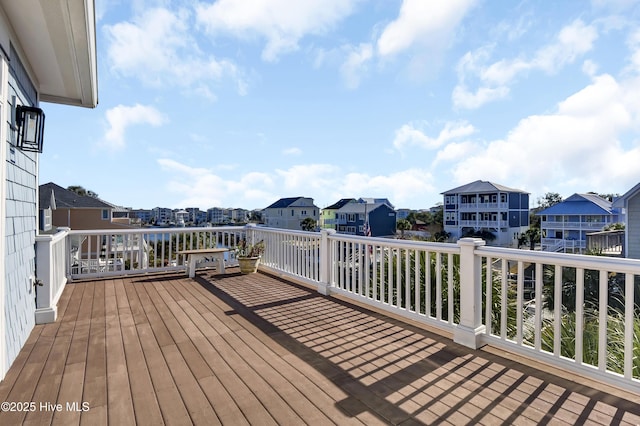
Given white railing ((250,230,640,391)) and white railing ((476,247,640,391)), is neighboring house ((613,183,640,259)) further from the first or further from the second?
white railing ((476,247,640,391))

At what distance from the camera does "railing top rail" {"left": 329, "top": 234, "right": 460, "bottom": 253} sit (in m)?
2.92

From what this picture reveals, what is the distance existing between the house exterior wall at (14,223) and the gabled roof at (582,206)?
2776 cm

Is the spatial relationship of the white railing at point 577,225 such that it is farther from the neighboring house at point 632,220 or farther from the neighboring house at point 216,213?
the neighboring house at point 216,213

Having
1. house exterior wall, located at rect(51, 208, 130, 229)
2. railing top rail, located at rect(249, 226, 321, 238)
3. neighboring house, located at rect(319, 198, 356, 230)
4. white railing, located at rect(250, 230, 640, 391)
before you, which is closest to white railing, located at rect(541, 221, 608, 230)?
neighboring house, located at rect(319, 198, 356, 230)

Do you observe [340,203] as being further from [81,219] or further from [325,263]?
[325,263]

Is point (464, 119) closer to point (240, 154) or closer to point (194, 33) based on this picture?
point (240, 154)

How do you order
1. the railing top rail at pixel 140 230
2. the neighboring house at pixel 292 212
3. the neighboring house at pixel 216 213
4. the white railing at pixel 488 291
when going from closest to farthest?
the white railing at pixel 488 291 < the railing top rail at pixel 140 230 < the neighboring house at pixel 292 212 < the neighboring house at pixel 216 213

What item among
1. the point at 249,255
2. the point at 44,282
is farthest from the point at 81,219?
the point at 44,282

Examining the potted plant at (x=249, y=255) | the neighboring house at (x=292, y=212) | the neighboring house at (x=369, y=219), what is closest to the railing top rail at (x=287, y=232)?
the potted plant at (x=249, y=255)

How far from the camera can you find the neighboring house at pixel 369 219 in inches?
1402

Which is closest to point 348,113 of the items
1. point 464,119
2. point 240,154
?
point 240,154

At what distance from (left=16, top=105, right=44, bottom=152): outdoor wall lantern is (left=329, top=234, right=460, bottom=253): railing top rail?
322 centimetres

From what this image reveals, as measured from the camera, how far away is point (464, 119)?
60.3 ft

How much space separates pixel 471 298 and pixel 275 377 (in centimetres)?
166
